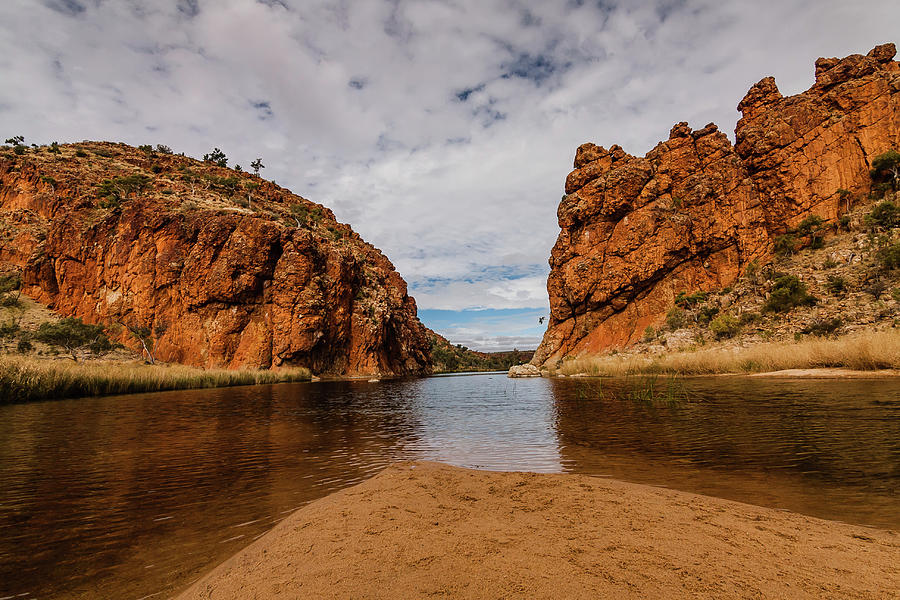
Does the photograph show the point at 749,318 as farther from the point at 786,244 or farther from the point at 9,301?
the point at 9,301

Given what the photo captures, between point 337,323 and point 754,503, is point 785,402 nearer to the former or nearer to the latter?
point 754,503

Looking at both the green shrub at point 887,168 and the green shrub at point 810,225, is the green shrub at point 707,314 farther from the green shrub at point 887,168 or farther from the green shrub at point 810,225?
the green shrub at point 887,168

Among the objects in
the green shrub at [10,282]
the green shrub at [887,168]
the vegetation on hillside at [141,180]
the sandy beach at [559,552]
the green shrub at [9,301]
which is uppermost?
the vegetation on hillside at [141,180]

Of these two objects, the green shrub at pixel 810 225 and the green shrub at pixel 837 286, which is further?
the green shrub at pixel 810 225

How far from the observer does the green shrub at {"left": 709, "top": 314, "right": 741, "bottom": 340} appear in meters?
43.6

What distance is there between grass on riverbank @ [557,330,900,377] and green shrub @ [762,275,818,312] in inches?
453

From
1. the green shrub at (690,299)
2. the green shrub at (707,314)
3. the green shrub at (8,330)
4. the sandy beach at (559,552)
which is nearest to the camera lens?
the sandy beach at (559,552)

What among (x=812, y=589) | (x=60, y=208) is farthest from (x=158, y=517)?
(x=60, y=208)

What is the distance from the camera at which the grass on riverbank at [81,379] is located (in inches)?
882

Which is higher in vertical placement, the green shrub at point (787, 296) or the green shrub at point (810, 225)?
the green shrub at point (810, 225)

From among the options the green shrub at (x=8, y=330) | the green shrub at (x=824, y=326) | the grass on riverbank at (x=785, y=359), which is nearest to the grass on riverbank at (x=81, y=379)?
the green shrub at (x=8, y=330)

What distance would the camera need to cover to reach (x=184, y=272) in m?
63.8

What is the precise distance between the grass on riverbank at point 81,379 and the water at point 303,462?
7.33m

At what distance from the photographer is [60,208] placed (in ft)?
234
